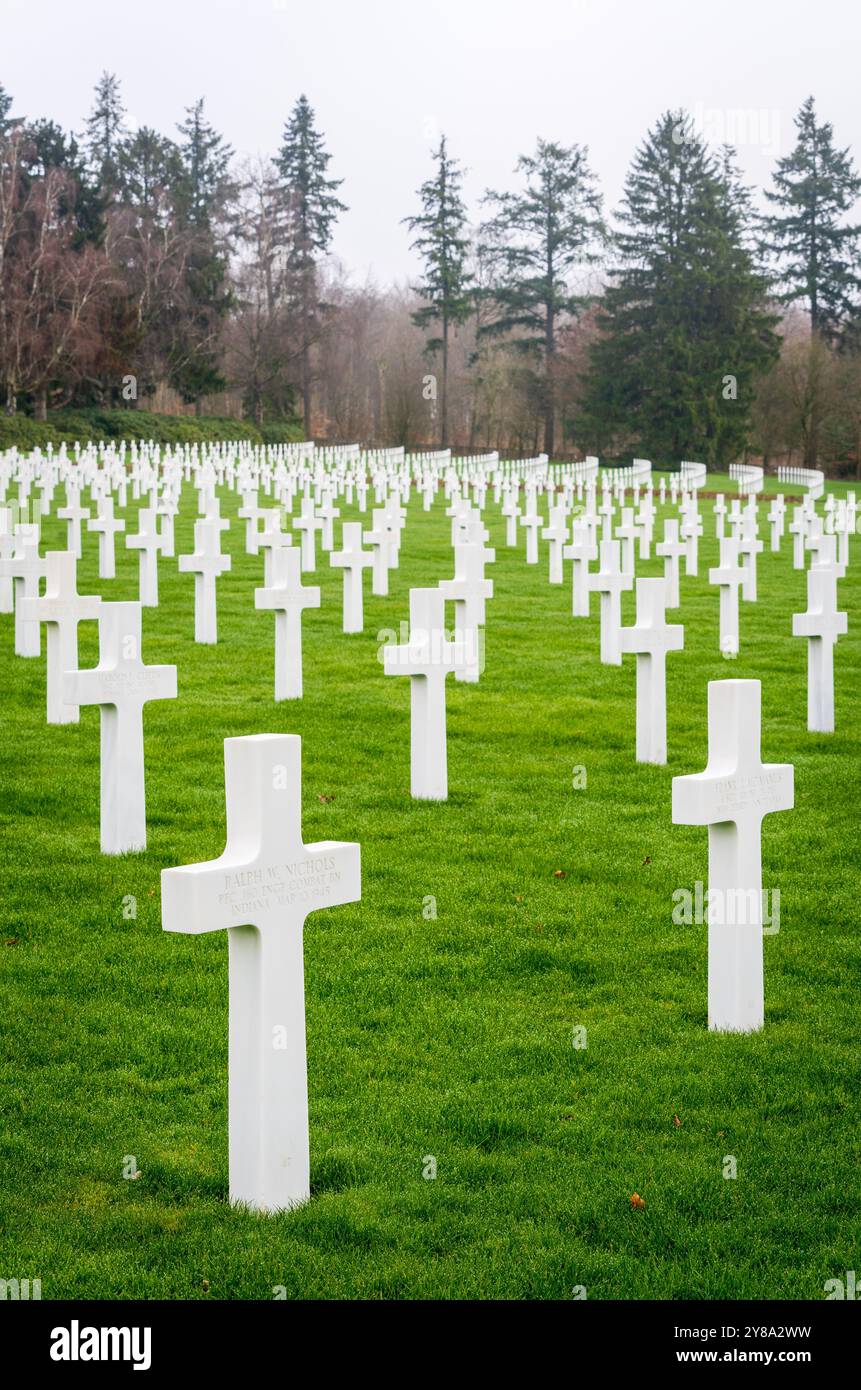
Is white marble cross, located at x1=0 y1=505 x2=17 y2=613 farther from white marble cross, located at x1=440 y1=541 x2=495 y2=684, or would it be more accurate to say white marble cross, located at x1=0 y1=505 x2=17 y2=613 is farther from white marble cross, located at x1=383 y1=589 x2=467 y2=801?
white marble cross, located at x1=383 y1=589 x2=467 y2=801

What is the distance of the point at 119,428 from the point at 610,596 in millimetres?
34421

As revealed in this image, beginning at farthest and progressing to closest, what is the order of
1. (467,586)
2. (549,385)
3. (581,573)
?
(549,385) → (581,573) → (467,586)

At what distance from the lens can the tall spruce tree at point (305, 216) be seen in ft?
192

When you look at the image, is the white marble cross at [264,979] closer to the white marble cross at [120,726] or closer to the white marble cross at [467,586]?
the white marble cross at [120,726]

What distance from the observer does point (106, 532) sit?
54.0ft

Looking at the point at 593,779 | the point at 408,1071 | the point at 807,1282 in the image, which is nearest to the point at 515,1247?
the point at 807,1282

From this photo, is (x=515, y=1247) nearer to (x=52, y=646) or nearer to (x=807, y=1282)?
(x=807, y=1282)

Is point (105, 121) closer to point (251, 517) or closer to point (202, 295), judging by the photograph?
point (202, 295)

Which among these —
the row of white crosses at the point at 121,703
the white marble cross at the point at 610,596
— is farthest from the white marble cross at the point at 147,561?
the row of white crosses at the point at 121,703

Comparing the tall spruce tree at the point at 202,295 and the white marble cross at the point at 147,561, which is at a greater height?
the tall spruce tree at the point at 202,295

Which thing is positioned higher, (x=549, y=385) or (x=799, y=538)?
(x=549, y=385)

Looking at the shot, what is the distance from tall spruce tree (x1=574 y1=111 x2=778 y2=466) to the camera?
50.7 meters

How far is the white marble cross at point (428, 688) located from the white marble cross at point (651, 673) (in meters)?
1.31

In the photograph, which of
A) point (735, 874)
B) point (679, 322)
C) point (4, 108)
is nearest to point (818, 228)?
point (679, 322)
